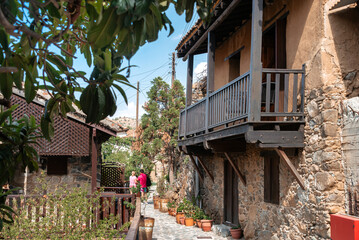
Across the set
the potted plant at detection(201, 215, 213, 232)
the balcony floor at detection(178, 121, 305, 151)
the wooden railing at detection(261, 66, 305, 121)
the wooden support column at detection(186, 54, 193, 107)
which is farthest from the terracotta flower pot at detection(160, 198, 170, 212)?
the wooden railing at detection(261, 66, 305, 121)

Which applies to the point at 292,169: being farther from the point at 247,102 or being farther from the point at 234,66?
the point at 234,66

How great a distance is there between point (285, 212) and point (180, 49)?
6.15 m

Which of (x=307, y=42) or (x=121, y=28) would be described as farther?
(x=307, y=42)

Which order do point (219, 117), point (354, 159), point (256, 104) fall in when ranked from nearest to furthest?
point (354, 159), point (256, 104), point (219, 117)

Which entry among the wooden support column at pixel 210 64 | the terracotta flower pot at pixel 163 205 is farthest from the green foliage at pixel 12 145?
the terracotta flower pot at pixel 163 205

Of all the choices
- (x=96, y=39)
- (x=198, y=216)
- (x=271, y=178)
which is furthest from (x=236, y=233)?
(x=96, y=39)

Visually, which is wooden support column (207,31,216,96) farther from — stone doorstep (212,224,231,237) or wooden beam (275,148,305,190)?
stone doorstep (212,224,231,237)

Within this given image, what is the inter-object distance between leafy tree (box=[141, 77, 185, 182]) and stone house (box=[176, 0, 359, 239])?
10.3 meters

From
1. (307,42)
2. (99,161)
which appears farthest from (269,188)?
(99,161)

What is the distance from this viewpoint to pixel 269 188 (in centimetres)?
774

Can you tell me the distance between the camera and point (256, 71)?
6.23 meters

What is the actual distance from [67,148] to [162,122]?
9.47 meters

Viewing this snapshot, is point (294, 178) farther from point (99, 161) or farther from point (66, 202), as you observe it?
point (99, 161)

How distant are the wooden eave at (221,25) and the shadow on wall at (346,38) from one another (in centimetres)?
208
